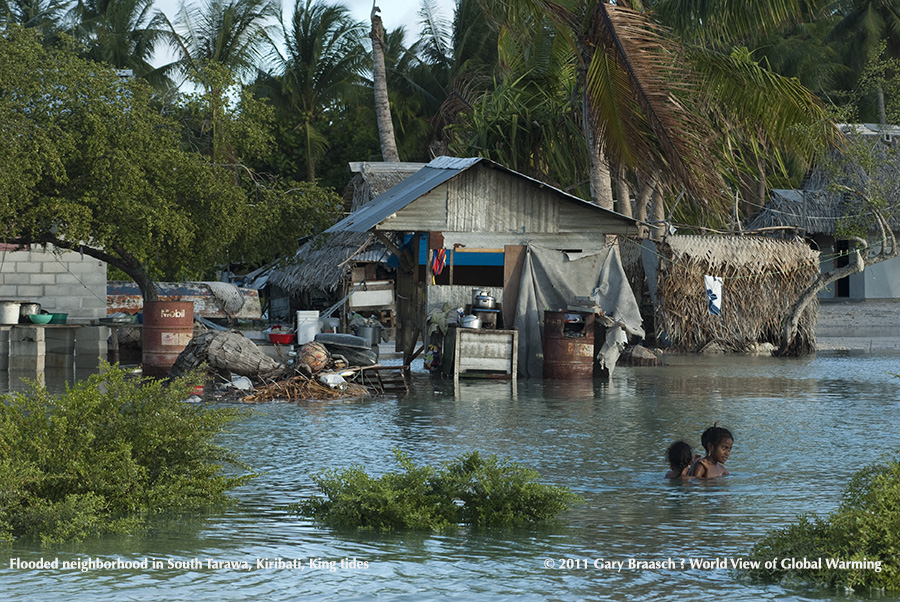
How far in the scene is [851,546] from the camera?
17.6ft

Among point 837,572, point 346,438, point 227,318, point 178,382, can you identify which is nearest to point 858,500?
point 837,572

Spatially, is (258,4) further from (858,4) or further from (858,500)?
(858,500)

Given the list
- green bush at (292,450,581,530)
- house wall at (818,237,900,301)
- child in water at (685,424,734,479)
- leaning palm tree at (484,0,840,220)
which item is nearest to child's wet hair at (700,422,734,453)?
child in water at (685,424,734,479)

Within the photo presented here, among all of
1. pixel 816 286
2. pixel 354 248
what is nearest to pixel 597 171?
pixel 816 286

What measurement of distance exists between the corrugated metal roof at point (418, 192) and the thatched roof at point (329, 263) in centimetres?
655

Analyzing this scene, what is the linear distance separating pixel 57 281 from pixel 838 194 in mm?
19846

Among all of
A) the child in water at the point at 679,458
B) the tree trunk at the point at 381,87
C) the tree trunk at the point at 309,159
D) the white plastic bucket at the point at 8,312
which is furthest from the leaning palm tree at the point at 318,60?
the child in water at the point at 679,458

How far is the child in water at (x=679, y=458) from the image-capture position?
8.18m

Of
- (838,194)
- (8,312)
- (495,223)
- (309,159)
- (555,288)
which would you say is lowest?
(8,312)

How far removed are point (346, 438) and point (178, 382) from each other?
312 cm

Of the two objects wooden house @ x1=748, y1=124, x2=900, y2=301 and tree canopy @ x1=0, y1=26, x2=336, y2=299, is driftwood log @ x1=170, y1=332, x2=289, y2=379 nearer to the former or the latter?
tree canopy @ x1=0, y1=26, x2=336, y2=299

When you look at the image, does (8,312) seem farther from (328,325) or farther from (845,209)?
(845,209)

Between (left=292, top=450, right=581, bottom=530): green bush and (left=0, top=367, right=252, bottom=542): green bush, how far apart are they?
85 centimetres

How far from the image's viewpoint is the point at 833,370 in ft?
61.7
